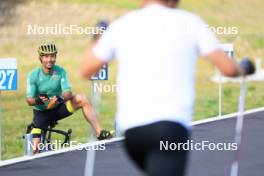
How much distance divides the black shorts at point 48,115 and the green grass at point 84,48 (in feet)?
3.25

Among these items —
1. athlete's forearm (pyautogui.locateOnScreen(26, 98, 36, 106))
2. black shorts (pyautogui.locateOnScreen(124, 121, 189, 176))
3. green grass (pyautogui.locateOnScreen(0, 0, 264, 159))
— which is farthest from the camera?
green grass (pyautogui.locateOnScreen(0, 0, 264, 159))

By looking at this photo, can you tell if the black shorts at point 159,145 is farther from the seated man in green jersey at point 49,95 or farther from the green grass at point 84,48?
the green grass at point 84,48

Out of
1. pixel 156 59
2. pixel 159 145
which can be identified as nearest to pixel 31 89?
pixel 156 59

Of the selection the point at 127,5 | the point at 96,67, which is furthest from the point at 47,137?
the point at 127,5

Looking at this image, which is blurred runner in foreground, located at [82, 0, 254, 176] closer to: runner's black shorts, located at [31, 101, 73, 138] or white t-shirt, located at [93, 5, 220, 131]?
white t-shirt, located at [93, 5, 220, 131]

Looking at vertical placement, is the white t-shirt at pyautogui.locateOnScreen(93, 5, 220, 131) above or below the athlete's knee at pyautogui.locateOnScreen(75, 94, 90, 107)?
above

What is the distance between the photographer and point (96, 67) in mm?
4848

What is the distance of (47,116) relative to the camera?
37.8ft

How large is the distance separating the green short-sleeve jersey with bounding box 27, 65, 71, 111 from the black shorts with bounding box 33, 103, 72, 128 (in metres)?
0.08

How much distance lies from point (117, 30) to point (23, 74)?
30088 mm

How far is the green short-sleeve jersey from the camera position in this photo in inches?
447

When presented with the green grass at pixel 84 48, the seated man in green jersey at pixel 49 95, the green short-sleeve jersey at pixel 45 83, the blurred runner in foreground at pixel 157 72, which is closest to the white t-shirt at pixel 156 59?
the blurred runner in foreground at pixel 157 72

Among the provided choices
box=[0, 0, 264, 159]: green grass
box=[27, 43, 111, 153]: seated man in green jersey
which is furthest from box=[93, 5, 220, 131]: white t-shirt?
box=[0, 0, 264, 159]: green grass

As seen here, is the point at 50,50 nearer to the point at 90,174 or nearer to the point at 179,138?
the point at 90,174
